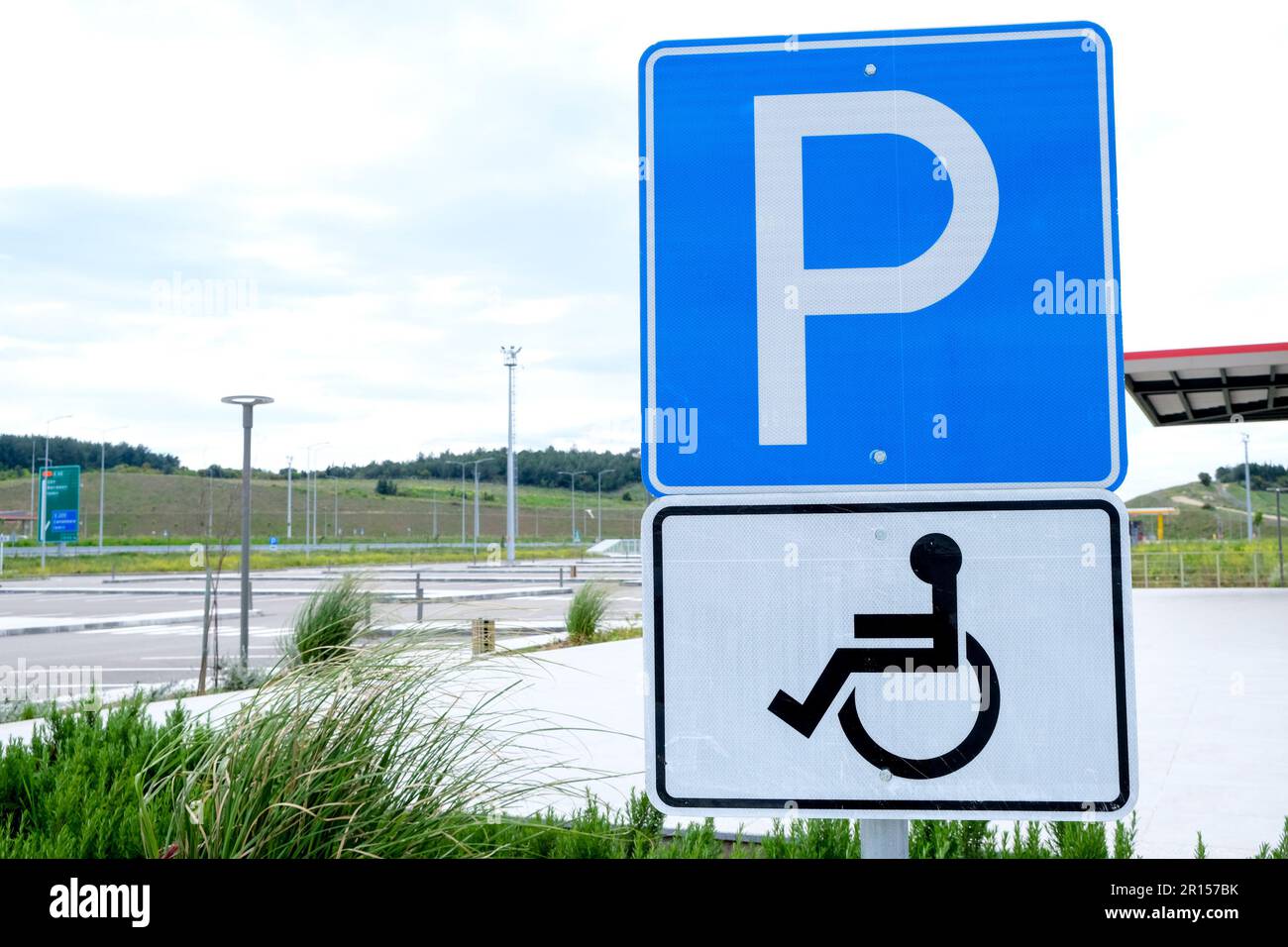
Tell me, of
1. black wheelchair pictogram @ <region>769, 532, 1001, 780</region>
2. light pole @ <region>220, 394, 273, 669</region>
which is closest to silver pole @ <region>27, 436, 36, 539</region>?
light pole @ <region>220, 394, 273, 669</region>

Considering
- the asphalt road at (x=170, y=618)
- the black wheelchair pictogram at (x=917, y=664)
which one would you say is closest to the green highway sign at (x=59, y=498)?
the asphalt road at (x=170, y=618)

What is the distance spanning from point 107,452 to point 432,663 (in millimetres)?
123874

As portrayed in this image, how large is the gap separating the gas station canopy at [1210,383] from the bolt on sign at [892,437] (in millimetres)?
13885

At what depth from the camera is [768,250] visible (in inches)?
62.6

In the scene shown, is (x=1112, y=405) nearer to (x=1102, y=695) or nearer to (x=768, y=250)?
(x=1102, y=695)

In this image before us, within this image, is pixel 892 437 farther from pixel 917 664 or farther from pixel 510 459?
pixel 510 459

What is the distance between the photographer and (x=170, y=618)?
21672 mm

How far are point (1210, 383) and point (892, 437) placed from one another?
1963 cm

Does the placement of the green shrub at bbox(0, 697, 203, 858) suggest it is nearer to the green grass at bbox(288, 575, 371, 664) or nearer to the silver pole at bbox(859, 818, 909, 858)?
the silver pole at bbox(859, 818, 909, 858)

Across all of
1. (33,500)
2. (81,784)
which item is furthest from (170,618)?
(33,500)

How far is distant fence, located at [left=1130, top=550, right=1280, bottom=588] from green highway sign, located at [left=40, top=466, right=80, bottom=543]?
155 feet

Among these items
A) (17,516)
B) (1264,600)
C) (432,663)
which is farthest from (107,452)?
(432,663)

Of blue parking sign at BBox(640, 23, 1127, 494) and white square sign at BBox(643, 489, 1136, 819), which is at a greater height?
blue parking sign at BBox(640, 23, 1127, 494)

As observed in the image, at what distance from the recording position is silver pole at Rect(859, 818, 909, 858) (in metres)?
1.52
